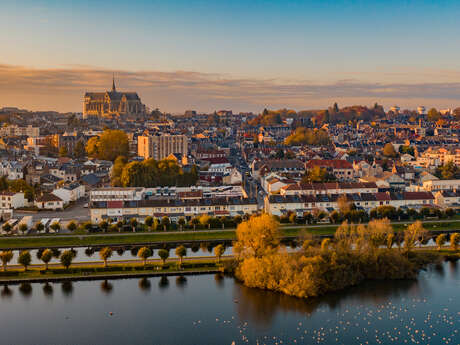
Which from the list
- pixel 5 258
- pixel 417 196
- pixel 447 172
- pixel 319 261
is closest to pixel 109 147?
pixel 447 172

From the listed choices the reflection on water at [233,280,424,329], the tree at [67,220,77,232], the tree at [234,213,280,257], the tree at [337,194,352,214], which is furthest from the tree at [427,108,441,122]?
the tree at [234,213,280,257]

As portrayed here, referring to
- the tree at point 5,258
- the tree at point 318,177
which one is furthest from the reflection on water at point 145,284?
the tree at point 318,177

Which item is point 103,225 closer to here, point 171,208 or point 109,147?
Answer: point 171,208

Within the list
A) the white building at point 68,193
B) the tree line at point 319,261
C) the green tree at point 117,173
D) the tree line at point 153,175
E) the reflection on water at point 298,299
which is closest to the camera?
the reflection on water at point 298,299

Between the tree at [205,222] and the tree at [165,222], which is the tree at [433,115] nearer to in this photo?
the tree at [205,222]

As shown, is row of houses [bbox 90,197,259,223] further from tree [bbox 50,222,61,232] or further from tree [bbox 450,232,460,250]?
tree [bbox 450,232,460,250]

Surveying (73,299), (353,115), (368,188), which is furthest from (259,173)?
(353,115)
